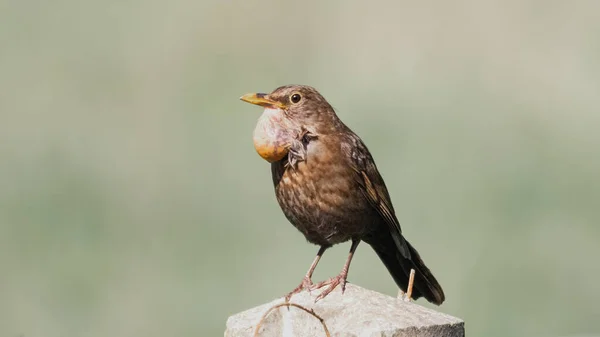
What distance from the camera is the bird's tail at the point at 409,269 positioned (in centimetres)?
475

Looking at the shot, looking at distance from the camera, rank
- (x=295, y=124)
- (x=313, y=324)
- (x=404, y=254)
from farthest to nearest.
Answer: (x=404, y=254)
(x=295, y=124)
(x=313, y=324)

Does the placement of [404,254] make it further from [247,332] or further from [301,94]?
[247,332]

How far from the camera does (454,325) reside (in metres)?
3.00

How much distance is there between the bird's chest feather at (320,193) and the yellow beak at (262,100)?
0.25 m

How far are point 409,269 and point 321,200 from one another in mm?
715

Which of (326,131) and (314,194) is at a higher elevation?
(326,131)

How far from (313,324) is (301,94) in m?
1.84

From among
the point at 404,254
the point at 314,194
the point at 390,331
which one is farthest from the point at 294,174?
the point at 390,331

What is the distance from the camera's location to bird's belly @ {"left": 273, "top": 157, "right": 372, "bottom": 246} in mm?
4676

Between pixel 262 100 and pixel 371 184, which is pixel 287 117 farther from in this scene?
pixel 371 184

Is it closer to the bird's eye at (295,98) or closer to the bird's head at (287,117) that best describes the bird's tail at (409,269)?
the bird's head at (287,117)

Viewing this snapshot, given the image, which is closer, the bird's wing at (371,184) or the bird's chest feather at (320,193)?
the bird's chest feather at (320,193)

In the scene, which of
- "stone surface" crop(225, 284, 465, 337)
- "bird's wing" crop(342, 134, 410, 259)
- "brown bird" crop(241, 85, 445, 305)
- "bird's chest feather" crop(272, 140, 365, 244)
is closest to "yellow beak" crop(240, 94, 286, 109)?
"brown bird" crop(241, 85, 445, 305)

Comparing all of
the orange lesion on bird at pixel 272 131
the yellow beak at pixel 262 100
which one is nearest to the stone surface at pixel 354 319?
the orange lesion on bird at pixel 272 131
